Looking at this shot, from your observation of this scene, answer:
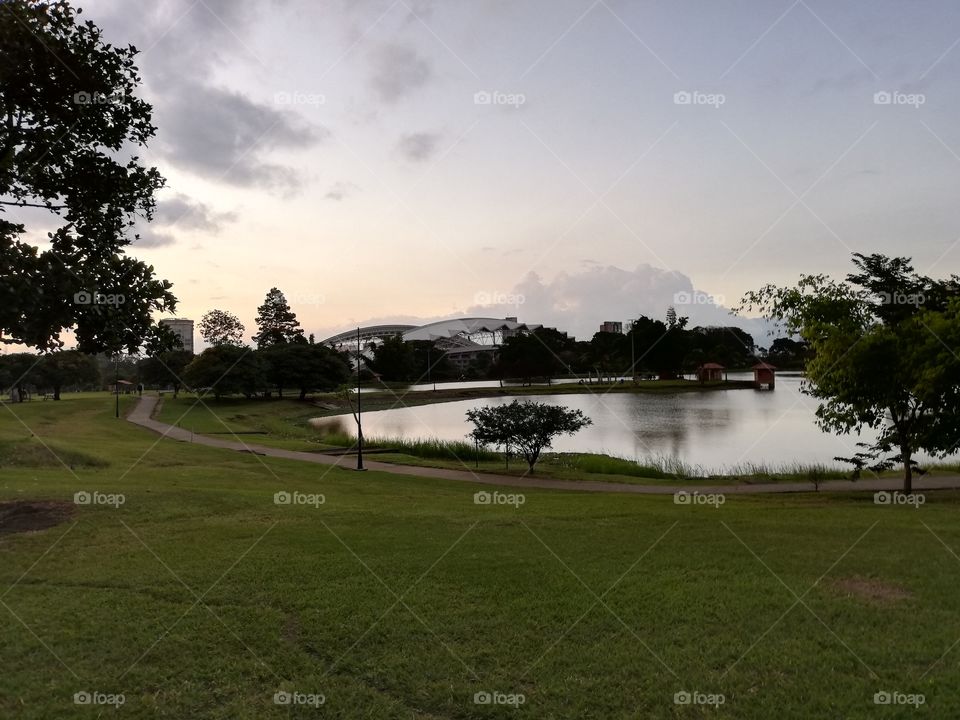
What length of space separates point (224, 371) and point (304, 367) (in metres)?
9.00

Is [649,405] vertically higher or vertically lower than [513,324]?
lower

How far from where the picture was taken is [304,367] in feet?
204

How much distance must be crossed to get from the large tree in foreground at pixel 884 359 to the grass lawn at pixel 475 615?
623cm

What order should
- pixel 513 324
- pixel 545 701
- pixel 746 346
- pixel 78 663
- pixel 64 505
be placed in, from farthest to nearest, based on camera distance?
1. pixel 513 324
2. pixel 746 346
3. pixel 64 505
4. pixel 78 663
5. pixel 545 701

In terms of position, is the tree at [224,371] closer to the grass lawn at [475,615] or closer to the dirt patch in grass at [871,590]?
the grass lawn at [475,615]

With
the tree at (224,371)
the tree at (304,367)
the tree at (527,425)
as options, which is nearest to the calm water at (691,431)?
the tree at (527,425)

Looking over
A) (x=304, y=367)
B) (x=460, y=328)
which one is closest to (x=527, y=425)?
(x=304, y=367)

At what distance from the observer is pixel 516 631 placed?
5746 millimetres

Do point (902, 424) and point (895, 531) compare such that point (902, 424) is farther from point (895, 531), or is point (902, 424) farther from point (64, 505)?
point (64, 505)

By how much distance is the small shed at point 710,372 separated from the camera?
319 ft

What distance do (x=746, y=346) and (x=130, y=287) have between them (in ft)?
403

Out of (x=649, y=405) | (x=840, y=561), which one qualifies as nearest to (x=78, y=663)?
(x=840, y=561)

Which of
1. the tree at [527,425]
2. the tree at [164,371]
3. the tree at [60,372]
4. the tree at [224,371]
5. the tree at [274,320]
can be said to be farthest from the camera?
the tree at [274,320]

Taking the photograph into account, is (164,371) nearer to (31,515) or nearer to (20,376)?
(20,376)
